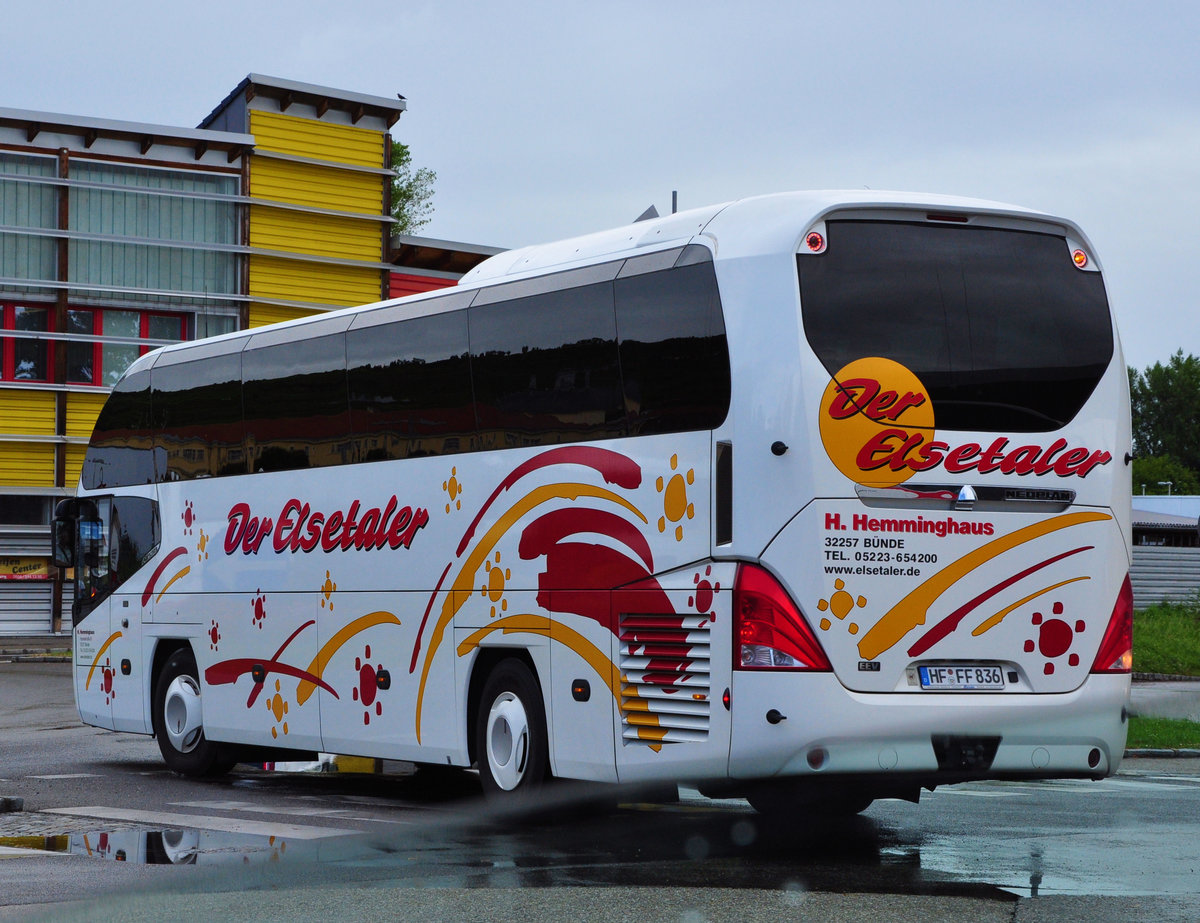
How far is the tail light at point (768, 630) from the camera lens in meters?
9.91

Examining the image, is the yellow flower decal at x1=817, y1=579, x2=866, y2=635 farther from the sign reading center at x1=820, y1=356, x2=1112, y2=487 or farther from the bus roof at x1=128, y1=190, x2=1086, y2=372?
the bus roof at x1=128, y1=190, x2=1086, y2=372

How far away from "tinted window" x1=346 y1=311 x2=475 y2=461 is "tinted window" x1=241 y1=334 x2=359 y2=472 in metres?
0.23

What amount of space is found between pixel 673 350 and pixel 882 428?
147 centimetres

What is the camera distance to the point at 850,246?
33.8ft

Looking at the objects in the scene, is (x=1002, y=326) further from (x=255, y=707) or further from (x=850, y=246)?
(x=255, y=707)

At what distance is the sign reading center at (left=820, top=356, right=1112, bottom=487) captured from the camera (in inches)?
391

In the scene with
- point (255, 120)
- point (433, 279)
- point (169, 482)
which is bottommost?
point (169, 482)

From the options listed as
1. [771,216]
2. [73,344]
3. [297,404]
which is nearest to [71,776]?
[297,404]

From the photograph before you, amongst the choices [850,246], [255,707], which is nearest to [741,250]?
[850,246]

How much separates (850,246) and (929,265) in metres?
0.48

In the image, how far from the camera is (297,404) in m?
15.1

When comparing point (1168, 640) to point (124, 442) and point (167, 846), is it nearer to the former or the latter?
point (124, 442)

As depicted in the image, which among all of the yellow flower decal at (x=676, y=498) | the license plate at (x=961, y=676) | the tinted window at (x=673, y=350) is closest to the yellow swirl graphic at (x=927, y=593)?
the license plate at (x=961, y=676)

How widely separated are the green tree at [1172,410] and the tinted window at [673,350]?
412ft
